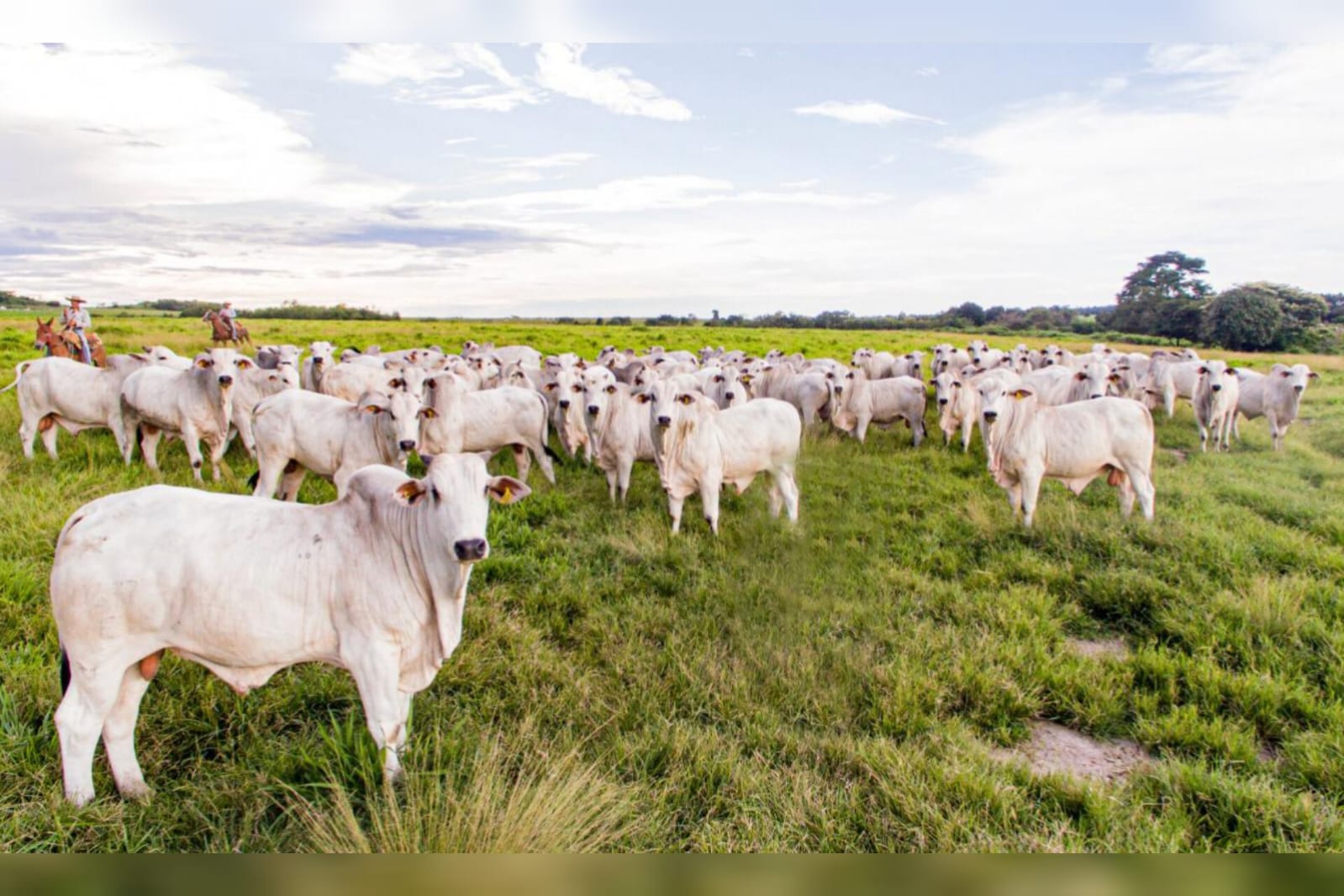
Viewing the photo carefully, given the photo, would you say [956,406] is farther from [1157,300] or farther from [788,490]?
[1157,300]

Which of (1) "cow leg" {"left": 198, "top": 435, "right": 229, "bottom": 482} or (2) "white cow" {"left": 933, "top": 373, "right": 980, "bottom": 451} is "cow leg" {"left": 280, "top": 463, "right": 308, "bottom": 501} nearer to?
(1) "cow leg" {"left": 198, "top": 435, "right": 229, "bottom": 482}

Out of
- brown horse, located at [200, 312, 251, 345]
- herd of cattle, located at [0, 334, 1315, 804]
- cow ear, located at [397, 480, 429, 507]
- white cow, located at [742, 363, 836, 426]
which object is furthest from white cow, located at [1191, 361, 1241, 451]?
brown horse, located at [200, 312, 251, 345]

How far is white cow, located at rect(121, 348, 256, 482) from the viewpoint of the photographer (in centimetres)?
786

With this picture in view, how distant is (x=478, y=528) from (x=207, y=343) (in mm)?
8526

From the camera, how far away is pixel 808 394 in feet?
Result: 39.9

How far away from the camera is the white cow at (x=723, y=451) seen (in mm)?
7238

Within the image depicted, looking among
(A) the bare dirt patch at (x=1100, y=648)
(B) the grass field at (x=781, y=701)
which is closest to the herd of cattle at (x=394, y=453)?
(B) the grass field at (x=781, y=701)

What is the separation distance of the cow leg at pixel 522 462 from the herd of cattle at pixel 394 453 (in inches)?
1.5

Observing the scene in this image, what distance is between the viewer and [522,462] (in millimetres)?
9156

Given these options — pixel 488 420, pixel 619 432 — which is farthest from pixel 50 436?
pixel 619 432

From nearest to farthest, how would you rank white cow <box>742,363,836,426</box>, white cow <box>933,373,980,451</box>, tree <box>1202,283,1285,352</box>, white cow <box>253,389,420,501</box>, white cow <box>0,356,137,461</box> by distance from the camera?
tree <box>1202,283,1285,352</box> < white cow <box>253,389,420,501</box> < white cow <box>0,356,137,461</box> < white cow <box>933,373,980,451</box> < white cow <box>742,363,836,426</box>

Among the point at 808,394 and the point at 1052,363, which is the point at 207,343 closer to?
the point at 808,394

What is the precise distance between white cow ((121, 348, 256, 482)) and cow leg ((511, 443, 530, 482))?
11.8ft

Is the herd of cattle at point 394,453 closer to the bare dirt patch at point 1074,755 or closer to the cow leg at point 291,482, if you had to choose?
the cow leg at point 291,482
